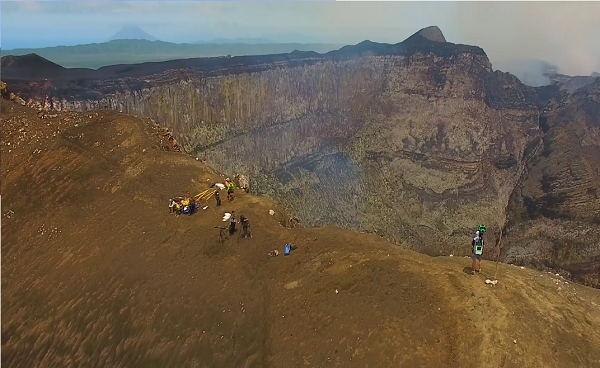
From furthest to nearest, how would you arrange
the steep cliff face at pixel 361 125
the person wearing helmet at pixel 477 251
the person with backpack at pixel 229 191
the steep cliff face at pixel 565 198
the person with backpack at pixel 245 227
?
the steep cliff face at pixel 361 125 < the steep cliff face at pixel 565 198 < the person with backpack at pixel 229 191 < the person with backpack at pixel 245 227 < the person wearing helmet at pixel 477 251

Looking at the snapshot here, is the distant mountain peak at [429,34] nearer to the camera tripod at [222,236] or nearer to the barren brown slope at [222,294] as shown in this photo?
the barren brown slope at [222,294]

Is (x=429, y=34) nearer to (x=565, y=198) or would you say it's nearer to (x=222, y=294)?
(x=565, y=198)

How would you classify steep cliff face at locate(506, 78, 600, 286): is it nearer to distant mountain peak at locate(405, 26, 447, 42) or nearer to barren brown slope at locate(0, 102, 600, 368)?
distant mountain peak at locate(405, 26, 447, 42)

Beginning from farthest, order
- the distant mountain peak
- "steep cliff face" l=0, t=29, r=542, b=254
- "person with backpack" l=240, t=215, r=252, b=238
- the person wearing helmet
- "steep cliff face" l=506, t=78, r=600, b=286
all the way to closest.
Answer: the distant mountain peak, "steep cliff face" l=0, t=29, r=542, b=254, "steep cliff face" l=506, t=78, r=600, b=286, "person with backpack" l=240, t=215, r=252, b=238, the person wearing helmet

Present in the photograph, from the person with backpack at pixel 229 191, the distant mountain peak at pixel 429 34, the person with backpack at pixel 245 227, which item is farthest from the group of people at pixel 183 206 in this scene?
the distant mountain peak at pixel 429 34

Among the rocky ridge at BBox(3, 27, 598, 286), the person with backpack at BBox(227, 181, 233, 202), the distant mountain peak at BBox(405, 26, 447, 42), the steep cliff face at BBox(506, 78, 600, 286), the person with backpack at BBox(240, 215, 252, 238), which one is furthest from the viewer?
the distant mountain peak at BBox(405, 26, 447, 42)

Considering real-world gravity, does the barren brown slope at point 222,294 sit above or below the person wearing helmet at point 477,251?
below

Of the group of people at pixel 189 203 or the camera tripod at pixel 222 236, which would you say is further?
the group of people at pixel 189 203

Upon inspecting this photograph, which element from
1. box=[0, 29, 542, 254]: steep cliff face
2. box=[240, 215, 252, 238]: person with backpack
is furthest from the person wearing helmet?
box=[0, 29, 542, 254]: steep cliff face

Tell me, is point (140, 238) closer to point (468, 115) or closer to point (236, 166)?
point (236, 166)
